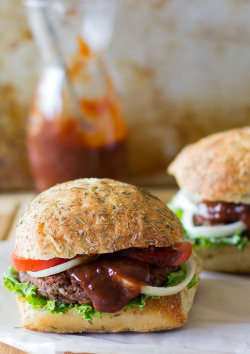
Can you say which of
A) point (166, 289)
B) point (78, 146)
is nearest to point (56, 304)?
point (166, 289)

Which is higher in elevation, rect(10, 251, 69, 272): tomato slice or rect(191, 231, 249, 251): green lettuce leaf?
rect(10, 251, 69, 272): tomato slice

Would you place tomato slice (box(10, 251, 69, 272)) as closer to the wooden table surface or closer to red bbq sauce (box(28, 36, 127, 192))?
the wooden table surface

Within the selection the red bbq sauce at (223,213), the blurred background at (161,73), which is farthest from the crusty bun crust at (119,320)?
the blurred background at (161,73)

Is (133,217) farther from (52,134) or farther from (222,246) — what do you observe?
(52,134)

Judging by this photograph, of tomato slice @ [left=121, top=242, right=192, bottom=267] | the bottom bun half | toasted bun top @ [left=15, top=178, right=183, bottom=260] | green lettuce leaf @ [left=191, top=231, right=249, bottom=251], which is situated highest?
toasted bun top @ [left=15, top=178, right=183, bottom=260]

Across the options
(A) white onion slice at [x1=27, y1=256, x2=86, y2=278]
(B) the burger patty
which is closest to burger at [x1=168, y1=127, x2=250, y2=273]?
(B) the burger patty

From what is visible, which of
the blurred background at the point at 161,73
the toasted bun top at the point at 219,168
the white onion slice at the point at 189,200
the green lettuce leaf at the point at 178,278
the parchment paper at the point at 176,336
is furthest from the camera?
the blurred background at the point at 161,73

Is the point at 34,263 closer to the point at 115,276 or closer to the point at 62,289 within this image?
the point at 62,289

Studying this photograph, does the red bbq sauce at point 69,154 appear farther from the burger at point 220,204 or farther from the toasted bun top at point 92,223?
the toasted bun top at point 92,223
